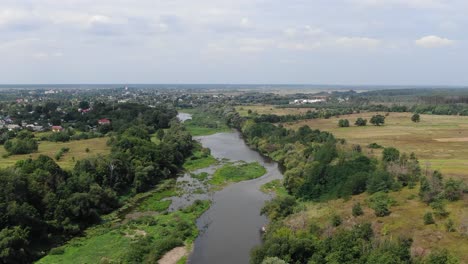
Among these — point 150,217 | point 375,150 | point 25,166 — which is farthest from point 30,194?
point 375,150

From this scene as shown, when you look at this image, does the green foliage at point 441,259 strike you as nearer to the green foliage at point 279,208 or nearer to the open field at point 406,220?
the open field at point 406,220

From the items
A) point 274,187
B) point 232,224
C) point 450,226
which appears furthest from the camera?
point 274,187

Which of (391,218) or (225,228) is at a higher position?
(391,218)

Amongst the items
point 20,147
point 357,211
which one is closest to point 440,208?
point 357,211

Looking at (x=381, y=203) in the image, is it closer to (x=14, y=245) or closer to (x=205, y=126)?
(x=14, y=245)

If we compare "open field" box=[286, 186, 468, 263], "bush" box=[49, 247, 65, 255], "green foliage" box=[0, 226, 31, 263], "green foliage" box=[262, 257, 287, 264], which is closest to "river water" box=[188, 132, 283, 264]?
"open field" box=[286, 186, 468, 263]

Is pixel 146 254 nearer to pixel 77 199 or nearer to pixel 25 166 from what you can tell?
pixel 77 199
